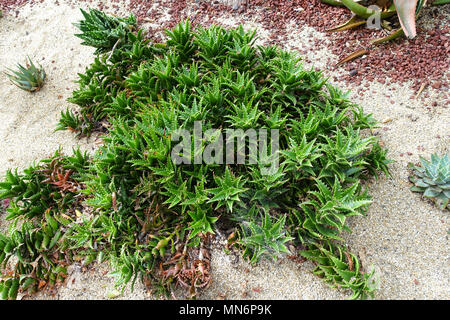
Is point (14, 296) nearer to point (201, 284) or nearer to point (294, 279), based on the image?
point (201, 284)

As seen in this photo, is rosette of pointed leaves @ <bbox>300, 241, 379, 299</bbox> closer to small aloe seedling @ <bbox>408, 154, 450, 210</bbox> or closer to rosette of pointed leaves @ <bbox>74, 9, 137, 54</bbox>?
small aloe seedling @ <bbox>408, 154, 450, 210</bbox>

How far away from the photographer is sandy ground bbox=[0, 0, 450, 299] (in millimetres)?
2352

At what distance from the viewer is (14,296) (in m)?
2.45

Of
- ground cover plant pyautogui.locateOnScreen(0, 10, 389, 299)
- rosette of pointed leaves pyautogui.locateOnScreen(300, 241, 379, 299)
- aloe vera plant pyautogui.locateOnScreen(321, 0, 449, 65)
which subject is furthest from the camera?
aloe vera plant pyautogui.locateOnScreen(321, 0, 449, 65)

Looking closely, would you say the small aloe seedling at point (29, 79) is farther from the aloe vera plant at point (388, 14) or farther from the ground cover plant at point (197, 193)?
the aloe vera plant at point (388, 14)

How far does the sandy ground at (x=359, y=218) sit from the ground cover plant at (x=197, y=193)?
5.4 inches

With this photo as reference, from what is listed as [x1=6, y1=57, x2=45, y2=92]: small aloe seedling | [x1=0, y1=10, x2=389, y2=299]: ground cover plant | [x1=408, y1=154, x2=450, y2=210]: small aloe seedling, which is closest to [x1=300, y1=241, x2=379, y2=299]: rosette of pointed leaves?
[x1=0, y1=10, x2=389, y2=299]: ground cover plant

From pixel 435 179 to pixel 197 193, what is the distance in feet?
6.23

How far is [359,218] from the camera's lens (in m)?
2.60

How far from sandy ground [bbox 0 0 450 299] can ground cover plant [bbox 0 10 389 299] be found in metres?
0.14

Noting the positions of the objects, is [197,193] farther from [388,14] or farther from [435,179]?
[388,14]

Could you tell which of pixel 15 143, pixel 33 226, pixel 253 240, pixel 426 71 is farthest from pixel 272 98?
pixel 15 143

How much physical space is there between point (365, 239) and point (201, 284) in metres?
1.34

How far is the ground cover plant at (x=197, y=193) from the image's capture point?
231 centimetres
